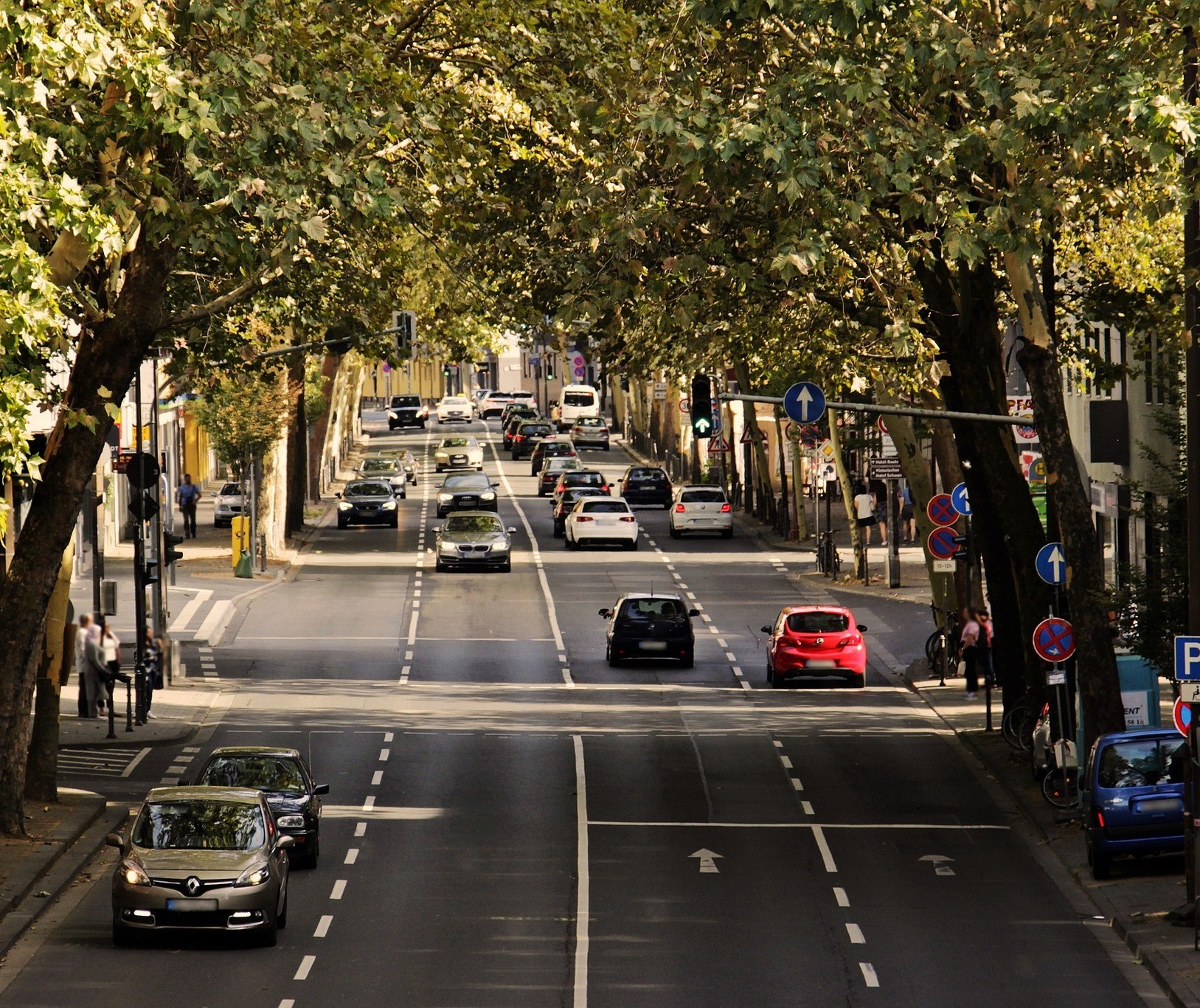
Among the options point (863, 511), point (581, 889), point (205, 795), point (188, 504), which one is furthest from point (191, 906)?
point (188, 504)

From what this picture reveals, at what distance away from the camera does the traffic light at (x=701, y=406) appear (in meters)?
24.9

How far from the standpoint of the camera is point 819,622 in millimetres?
38438

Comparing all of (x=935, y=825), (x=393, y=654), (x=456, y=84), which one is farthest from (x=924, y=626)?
(x=456, y=84)

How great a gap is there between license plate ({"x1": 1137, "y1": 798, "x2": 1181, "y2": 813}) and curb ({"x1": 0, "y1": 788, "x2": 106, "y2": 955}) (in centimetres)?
1083

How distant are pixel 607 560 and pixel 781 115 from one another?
40.5 metres

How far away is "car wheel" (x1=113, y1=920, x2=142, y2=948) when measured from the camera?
18828mm

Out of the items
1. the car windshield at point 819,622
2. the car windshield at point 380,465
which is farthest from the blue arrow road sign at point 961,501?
the car windshield at point 380,465

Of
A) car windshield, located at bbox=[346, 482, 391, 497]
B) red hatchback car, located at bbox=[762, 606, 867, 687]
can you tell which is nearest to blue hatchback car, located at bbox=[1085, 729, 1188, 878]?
red hatchback car, located at bbox=[762, 606, 867, 687]

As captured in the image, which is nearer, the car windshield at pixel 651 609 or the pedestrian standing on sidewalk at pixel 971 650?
the pedestrian standing on sidewalk at pixel 971 650

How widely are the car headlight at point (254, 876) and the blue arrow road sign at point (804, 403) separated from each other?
404 inches

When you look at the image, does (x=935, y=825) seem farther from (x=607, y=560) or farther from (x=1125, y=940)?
(x=607, y=560)

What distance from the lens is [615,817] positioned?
25.9 m

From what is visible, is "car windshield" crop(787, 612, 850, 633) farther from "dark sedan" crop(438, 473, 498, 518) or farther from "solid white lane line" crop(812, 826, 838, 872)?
"dark sedan" crop(438, 473, 498, 518)

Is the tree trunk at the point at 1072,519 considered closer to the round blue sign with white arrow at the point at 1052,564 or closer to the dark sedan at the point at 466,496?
the round blue sign with white arrow at the point at 1052,564
